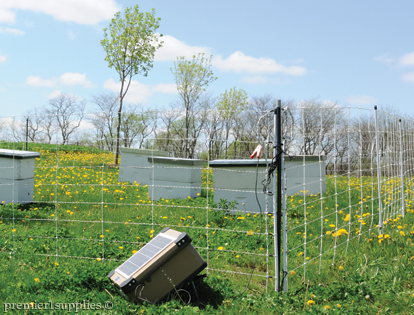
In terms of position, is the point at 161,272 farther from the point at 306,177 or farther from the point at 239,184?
the point at 306,177

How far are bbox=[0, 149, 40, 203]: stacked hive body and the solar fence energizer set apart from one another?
183 inches

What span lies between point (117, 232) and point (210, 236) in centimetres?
149

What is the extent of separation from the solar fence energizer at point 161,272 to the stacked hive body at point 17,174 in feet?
15.3

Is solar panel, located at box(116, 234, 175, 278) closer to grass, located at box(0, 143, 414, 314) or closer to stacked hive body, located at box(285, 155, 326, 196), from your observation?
grass, located at box(0, 143, 414, 314)

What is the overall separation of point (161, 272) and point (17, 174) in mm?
5123

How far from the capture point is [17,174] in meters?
A: 7.08

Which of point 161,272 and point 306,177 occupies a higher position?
point 306,177

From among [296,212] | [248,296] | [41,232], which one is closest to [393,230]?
[296,212]

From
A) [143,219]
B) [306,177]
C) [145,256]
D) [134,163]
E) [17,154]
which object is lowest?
[143,219]

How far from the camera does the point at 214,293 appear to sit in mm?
3500

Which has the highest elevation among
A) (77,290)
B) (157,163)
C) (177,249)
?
(157,163)

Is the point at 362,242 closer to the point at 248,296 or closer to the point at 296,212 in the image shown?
the point at 296,212

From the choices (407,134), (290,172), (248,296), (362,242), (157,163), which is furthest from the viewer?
(290,172)

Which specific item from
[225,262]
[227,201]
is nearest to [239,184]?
[227,201]
